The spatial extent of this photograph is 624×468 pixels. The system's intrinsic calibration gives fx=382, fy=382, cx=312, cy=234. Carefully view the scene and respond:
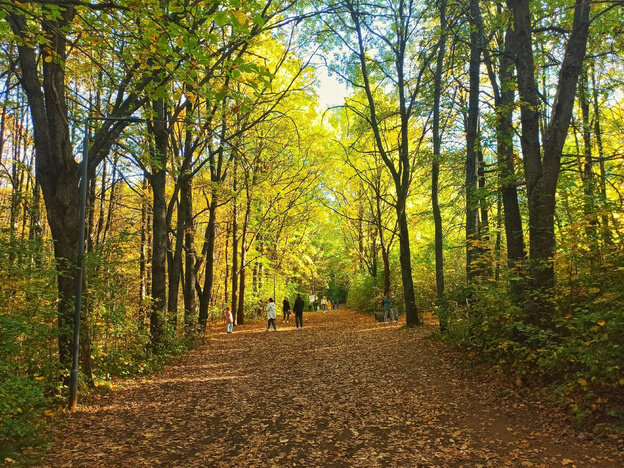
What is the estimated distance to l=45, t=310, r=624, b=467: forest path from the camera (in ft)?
15.4

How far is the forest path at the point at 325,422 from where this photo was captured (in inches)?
185

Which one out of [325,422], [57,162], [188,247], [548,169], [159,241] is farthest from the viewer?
[188,247]

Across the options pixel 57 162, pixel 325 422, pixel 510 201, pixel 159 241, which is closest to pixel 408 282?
pixel 510 201

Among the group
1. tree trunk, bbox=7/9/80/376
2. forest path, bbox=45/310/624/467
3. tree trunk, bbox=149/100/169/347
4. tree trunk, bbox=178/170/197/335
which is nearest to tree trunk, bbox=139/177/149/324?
tree trunk, bbox=149/100/169/347

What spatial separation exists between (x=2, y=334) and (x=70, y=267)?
79.7 inches

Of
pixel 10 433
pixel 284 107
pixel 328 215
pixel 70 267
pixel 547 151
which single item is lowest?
pixel 10 433

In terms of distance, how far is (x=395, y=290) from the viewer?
22875 mm

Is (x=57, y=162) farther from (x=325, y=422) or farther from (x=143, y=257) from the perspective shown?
(x=143, y=257)

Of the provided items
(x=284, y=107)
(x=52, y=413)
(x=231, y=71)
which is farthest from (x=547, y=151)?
(x=284, y=107)

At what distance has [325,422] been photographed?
6.02m

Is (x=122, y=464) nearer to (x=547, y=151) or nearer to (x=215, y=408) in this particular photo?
(x=215, y=408)

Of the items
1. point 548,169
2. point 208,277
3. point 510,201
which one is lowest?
point 208,277

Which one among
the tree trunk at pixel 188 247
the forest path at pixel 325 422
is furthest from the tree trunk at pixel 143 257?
the forest path at pixel 325 422

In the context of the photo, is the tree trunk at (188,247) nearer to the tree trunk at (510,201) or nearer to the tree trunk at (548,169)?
the tree trunk at (510,201)
